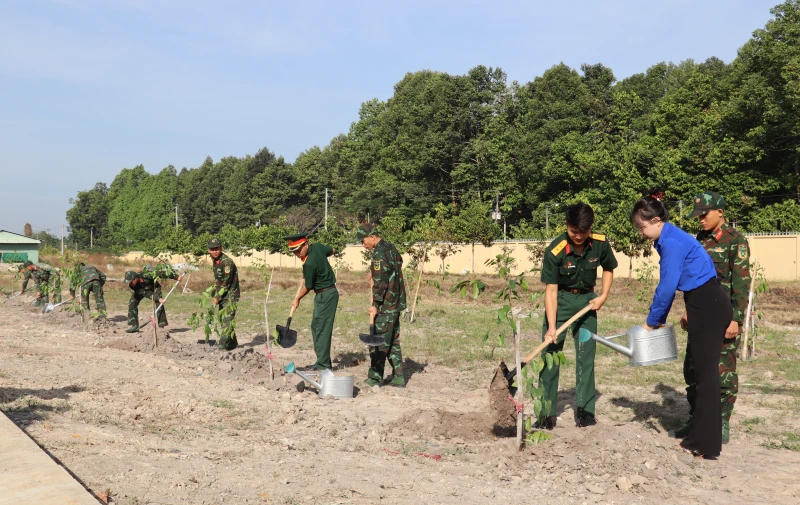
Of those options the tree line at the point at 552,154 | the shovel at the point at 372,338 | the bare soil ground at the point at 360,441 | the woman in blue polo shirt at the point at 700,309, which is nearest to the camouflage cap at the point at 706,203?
the woman in blue polo shirt at the point at 700,309

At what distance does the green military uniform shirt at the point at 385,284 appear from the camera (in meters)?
7.79

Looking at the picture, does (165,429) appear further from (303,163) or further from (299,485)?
(303,163)

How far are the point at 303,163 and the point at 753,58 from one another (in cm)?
5085

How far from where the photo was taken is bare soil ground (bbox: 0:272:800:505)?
412 cm

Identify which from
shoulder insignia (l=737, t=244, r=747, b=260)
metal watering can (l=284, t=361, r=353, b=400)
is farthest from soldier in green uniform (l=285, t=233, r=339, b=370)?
shoulder insignia (l=737, t=244, r=747, b=260)

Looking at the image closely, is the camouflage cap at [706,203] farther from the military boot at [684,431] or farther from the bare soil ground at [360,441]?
the bare soil ground at [360,441]

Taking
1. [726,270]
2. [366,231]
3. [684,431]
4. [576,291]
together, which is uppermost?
[366,231]

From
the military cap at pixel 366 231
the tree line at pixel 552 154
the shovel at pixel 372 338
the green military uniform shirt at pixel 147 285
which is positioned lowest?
the shovel at pixel 372 338

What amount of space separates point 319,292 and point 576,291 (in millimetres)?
3416

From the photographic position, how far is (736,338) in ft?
17.6

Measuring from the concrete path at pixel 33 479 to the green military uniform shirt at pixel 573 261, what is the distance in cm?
354

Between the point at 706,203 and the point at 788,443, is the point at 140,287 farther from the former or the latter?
the point at 788,443

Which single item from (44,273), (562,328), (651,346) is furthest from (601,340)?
(44,273)

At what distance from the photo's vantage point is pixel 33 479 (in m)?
3.64
